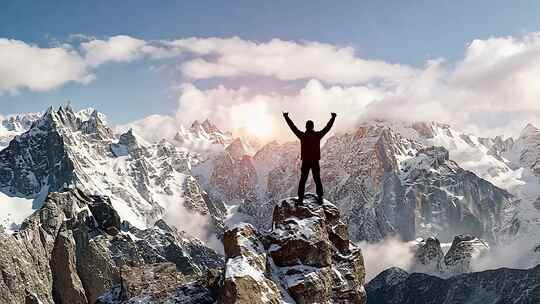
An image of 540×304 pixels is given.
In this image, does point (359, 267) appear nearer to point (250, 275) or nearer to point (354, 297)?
point (354, 297)

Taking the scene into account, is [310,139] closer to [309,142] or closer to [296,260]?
[309,142]

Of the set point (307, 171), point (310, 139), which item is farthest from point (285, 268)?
point (310, 139)

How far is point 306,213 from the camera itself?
39000 mm

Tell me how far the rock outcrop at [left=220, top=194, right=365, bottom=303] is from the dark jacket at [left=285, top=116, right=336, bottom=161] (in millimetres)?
4094

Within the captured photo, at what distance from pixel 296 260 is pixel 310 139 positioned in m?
7.14

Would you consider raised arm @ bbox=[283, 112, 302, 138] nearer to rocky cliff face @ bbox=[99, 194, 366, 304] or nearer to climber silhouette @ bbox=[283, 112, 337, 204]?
climber silhouette @ bbox=[283, 112, 337, 204]

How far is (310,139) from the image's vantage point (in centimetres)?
3647

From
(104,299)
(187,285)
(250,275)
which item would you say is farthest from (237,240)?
(104,299)

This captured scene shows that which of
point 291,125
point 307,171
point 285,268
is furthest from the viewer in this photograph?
point 307,171

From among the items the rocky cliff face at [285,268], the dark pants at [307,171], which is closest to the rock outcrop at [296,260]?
the rocky cliff face at [285,268]

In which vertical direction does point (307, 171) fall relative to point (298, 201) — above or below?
above

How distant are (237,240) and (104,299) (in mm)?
15824

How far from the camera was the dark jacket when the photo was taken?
119ft

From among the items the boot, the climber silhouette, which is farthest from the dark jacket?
the boot
